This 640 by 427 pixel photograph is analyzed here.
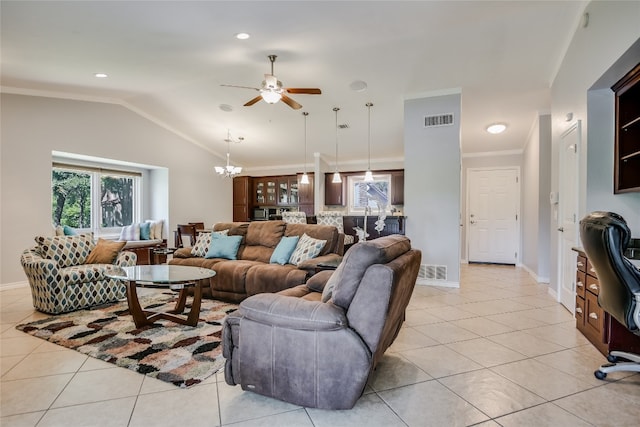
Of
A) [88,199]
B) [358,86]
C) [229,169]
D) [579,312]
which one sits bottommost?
[579,312]

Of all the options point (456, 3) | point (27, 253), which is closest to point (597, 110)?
point (456, 3)

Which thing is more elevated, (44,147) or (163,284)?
(44,147)

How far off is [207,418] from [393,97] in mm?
4824

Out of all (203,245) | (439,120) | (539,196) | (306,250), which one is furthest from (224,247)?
(539,196)

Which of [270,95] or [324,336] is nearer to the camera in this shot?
[324,336]

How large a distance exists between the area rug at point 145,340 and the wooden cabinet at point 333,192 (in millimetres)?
4977

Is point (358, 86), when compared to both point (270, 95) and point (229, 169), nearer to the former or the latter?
point (270, 95)

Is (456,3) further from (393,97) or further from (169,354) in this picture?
(169,354)

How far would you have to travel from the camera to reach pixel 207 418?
1726mm

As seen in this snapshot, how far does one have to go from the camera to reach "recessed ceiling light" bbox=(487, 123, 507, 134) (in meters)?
5.78

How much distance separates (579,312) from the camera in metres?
3.08

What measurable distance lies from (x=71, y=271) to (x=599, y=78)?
5.35 m

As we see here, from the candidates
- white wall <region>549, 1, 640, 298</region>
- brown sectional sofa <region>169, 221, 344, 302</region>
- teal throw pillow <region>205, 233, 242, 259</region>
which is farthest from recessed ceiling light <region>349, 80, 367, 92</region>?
teal throw pillow <region>205, 233, 242, 259</region>

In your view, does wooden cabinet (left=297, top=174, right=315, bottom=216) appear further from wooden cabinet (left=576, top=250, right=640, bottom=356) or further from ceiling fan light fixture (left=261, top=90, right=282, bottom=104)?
wooden cabinet (left=576, top=250, right=640, bottom=356)
